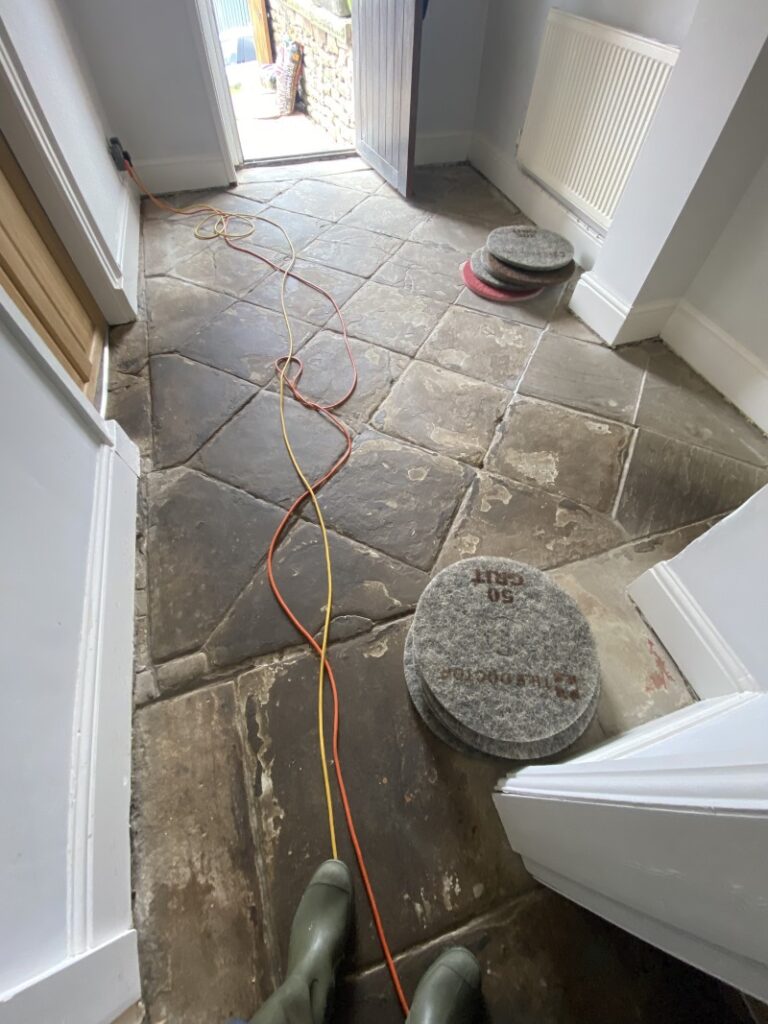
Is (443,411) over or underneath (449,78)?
underneath

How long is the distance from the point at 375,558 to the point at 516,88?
108 inches

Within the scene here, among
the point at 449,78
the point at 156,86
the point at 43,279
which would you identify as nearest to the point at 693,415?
the point at 43,279

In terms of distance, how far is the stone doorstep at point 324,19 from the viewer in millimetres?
3473

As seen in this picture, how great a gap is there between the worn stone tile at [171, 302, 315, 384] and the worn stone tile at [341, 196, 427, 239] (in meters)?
0.91

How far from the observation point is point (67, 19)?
2156 mm

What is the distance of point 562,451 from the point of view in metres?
1.70

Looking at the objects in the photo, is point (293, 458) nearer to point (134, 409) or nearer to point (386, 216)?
point (134, 409)

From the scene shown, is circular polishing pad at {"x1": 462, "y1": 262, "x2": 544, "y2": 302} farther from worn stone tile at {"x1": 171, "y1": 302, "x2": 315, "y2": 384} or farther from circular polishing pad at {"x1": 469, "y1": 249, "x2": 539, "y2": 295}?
worn stone tile at {"x1": 171, "y1": 302, "x2": 315, "y2": 384}

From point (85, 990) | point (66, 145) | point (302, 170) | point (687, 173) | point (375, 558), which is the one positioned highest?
point (687, 173)

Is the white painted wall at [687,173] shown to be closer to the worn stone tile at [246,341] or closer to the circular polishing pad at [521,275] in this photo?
the circular polishing pad at [521,275]

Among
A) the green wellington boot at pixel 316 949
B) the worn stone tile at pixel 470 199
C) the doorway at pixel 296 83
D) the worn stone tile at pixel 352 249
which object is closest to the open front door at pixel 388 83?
the worn stone tile at pixel 470 199

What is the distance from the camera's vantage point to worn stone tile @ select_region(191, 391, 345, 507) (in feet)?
5.27

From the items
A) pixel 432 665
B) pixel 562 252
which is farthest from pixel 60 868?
pixel 562 252

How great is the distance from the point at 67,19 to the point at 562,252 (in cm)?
244
